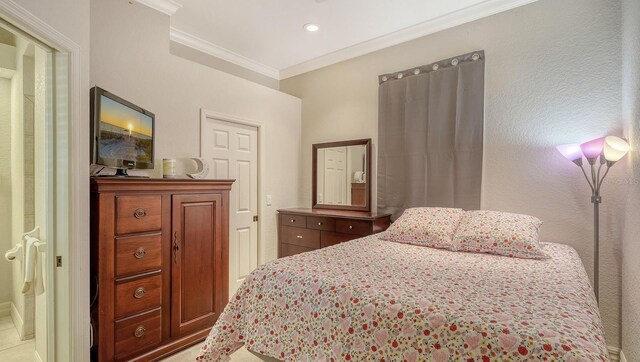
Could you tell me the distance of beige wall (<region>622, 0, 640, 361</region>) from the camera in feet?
5.72

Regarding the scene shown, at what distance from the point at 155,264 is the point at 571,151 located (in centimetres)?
316

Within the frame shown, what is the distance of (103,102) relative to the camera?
2.04m

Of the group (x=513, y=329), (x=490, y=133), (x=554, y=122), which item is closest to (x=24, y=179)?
(x=513, y=329)

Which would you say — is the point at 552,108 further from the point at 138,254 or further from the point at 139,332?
the point at 139,332

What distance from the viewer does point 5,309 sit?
8.16 feet

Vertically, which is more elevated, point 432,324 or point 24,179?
point 24,179

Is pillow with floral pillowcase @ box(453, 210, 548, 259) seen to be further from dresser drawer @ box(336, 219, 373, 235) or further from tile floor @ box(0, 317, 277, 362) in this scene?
tile floor @ box(0, 317, 277, 362)

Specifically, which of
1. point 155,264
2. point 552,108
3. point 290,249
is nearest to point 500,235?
point 552,108

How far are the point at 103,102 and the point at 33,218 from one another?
3.13ft

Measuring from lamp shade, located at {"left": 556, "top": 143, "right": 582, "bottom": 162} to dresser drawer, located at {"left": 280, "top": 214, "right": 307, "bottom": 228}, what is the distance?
249 centimetres

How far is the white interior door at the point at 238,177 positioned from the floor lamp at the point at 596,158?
3.02 m

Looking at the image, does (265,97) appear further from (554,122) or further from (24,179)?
(554,122)

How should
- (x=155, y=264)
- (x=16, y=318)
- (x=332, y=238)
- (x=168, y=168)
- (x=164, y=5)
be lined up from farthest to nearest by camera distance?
(x=332, y=238), (x=164, y=5), (x=168, y=168), (x=16, y=318), (x=155, y=264)

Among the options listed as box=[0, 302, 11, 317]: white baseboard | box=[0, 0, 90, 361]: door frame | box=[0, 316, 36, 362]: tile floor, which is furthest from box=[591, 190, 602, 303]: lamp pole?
box=[0, 302, 11, 317]: white baseboard
